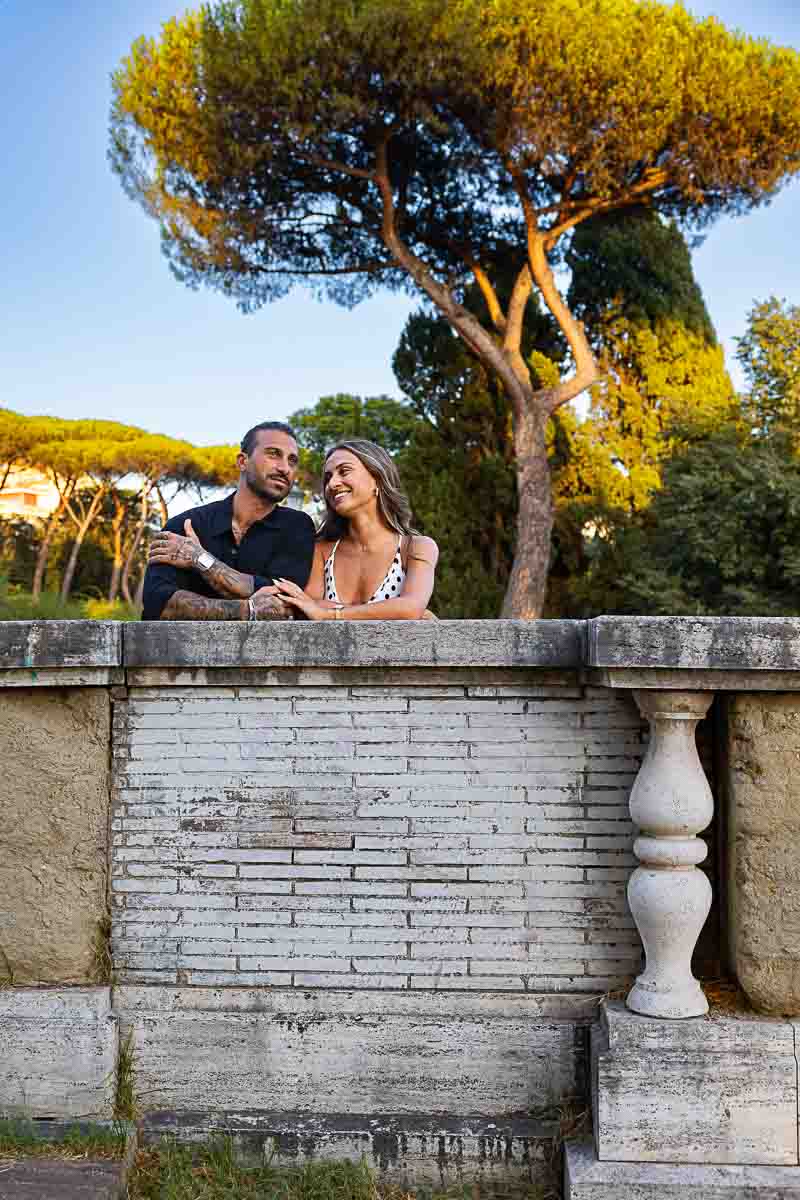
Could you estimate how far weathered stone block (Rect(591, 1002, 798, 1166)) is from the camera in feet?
7.75

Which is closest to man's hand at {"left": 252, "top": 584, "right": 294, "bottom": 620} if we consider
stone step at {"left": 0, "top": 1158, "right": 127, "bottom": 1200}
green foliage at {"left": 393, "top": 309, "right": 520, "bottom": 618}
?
stone step at {"left": 0, "top": 1158, "right": 127, "bottom": 1200}

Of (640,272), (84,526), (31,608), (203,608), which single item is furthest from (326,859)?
(84,526)

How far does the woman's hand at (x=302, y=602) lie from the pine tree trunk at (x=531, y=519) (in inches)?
366

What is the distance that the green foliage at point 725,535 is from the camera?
10.1 m

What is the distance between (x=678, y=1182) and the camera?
91.5 inches

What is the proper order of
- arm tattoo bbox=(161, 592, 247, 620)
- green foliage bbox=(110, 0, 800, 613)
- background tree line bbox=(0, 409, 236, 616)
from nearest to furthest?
arm tattoo bbox=(161, 592, 247, 620) < green foliage bbox=(110, 0, 800, 613) < background tree line bbox=(0, 409, 236, 616)

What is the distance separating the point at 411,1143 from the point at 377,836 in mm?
757

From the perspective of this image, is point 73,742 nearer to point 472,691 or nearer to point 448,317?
point 472,691

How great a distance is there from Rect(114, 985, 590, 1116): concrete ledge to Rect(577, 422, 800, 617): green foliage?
8.10 meters

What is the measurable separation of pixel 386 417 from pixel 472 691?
56.0ft

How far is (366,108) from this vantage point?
12227 mm

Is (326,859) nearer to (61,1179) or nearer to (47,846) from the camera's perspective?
(47,846)

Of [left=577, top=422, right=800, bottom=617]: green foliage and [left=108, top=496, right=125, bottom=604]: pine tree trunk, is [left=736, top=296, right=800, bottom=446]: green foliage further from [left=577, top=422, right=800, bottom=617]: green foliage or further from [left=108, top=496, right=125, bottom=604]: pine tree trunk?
[left=108, top=496, right=125, bottom=604]: pine tree trunk

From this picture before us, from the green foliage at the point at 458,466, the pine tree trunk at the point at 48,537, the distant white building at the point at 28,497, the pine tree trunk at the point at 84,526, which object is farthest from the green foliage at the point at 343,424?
the distant white building at the point at 28,497
